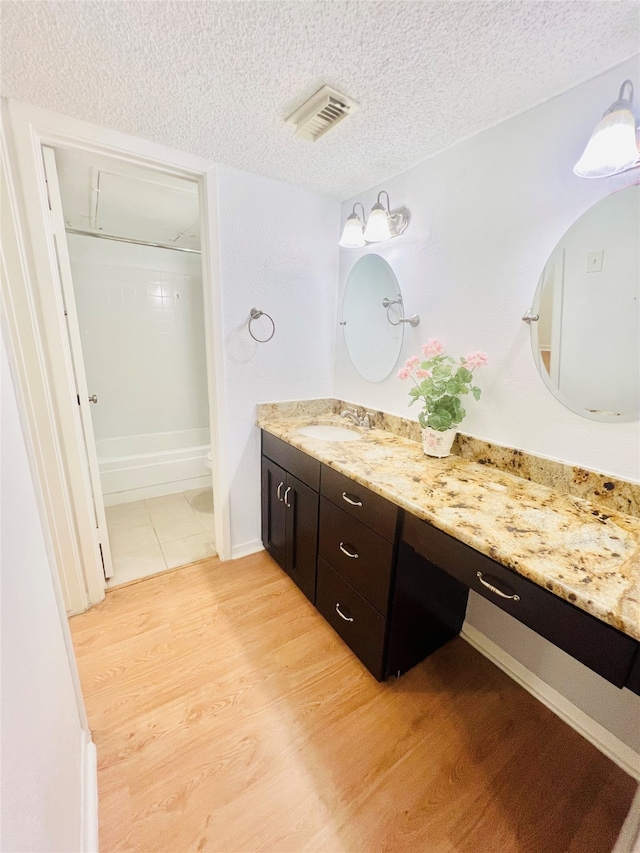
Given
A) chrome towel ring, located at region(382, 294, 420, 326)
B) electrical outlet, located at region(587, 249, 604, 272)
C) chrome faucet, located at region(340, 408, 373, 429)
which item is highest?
electrical outlet, located at region(587, 249, 604, 272)

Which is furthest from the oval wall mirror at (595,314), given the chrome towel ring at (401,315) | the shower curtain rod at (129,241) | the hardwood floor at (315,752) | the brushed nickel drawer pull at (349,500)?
the shower curtain rod at (129,241)

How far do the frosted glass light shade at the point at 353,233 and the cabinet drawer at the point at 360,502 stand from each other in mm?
1165

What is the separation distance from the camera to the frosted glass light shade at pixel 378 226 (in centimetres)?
155

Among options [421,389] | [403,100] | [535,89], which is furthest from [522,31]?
[421,389]

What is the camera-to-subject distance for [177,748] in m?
1.11

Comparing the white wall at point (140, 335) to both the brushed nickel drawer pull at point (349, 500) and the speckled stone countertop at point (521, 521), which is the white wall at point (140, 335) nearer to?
the speckled stone countertop at point (521, 521)

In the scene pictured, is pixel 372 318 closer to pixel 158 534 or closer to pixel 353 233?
pixel 353 233

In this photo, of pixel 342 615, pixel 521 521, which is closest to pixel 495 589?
pixel 521 521

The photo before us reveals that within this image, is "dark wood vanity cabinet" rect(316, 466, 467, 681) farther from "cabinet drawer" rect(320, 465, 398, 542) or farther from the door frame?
the door frame

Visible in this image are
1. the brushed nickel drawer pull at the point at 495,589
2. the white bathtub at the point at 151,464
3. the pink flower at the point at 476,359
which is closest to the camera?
the brushed nickel drawer pull at the point at 495,589

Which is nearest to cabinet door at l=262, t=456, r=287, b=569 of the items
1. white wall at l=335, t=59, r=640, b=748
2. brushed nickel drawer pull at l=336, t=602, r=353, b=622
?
brushed nickel drawer pull at l=336, t=602, r=353, b=622

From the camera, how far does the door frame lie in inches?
49.3

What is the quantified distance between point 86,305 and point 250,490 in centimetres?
217

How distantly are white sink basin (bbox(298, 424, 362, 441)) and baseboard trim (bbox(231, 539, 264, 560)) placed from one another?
82cm
